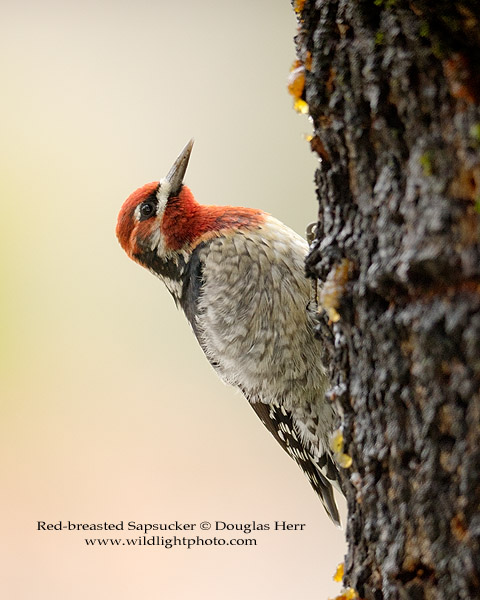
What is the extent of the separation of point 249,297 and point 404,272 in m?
1.09

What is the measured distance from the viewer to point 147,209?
1.92 m

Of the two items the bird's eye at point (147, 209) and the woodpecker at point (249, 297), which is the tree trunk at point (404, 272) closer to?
the woodpecker at point (249, 297)

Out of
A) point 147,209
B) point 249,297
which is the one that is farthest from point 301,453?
point 147,209

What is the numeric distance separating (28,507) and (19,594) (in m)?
0.39

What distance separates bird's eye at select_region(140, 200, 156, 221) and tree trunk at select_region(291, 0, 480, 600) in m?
1.10

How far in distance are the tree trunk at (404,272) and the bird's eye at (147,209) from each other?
3.62ft

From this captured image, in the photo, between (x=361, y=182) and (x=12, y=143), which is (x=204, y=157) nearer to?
(x=12, y=143)

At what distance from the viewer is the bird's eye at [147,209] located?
1918 millimetres

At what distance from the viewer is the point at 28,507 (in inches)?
116

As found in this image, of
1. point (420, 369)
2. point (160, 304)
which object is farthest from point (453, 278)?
point (160, 304)

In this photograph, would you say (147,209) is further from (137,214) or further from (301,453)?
(301,453)

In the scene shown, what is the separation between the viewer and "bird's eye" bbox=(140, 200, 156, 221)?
1918 mm

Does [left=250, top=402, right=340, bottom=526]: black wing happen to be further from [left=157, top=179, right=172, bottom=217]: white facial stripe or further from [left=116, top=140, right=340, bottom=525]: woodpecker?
[left=157, top=179, right=172, bottom=217]: white facial stripe

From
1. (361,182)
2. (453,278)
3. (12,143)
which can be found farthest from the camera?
(12,143)
